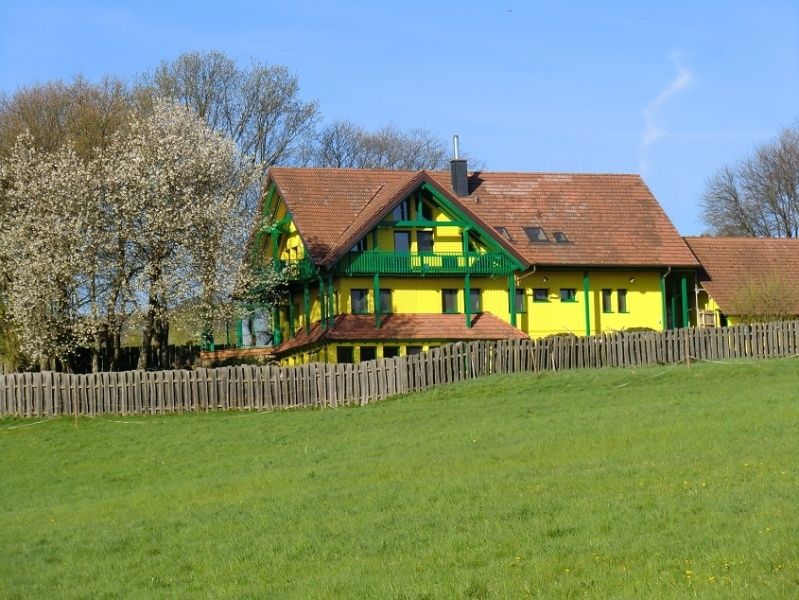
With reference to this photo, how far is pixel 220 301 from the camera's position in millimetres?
47188

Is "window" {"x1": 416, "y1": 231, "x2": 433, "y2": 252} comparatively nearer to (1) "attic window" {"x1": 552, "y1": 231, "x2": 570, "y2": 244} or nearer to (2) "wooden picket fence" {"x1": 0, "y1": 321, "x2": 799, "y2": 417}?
(1) "attic window" {"x1": 552, "y1": 231, "x2": 570, "y2": 244}

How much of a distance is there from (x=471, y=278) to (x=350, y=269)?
532 cm

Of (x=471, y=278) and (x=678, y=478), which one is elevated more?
(x=471, y=278)

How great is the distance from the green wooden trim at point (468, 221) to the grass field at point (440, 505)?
→ 17701 mm

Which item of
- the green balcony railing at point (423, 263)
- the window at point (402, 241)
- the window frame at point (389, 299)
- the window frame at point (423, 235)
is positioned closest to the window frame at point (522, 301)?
the green balcony railing at point (423, 263)

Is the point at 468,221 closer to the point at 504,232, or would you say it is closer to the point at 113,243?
the point at 504,232

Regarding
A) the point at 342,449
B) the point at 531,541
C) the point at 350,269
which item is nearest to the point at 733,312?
the point at 350,269

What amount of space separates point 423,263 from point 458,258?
1455 millimetres

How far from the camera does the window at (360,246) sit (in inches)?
1882

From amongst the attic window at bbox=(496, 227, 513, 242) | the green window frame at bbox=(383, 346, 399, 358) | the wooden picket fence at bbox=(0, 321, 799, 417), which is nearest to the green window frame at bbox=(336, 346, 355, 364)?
the green window frame at bbox=(383, 346, 399, 358)

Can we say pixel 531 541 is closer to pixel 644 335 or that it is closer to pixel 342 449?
pixel 342 449

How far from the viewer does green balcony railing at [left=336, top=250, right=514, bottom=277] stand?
156ft

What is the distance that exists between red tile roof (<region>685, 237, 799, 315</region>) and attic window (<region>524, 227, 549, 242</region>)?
721 centimetres

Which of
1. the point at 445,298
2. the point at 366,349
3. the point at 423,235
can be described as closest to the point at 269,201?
the point at 423,235
